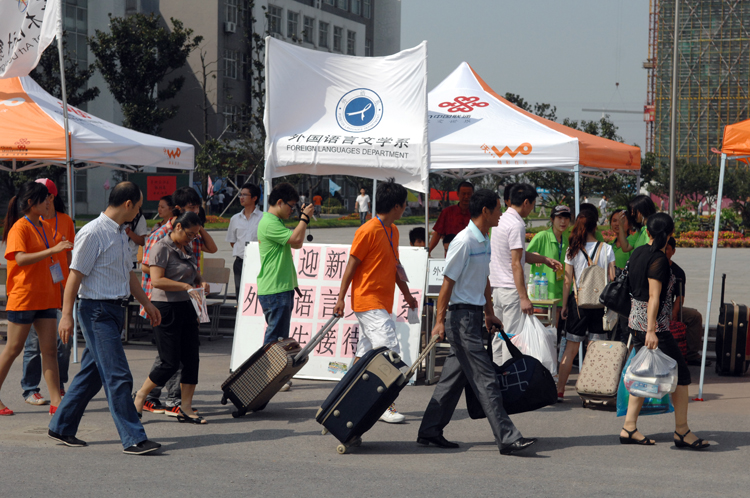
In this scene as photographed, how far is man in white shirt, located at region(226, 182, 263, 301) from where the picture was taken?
1038 cm

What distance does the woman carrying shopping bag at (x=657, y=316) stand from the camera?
5633mm

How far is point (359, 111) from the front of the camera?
→ 27.1 ft

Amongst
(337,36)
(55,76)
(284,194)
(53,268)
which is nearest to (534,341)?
(284,194)

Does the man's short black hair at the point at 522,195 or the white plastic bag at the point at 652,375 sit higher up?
the man's short black hair at the point at 522,195

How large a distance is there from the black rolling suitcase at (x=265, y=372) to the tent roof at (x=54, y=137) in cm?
398

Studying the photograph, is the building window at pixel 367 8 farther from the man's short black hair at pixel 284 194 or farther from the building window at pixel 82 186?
the man's short black hair at pixel 284 194

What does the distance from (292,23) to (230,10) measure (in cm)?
694

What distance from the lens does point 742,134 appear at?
7.19 m

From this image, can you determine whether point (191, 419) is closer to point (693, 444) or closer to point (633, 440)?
point (633, 440)

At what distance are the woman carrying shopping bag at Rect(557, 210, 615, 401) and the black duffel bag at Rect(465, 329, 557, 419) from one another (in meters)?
1.81

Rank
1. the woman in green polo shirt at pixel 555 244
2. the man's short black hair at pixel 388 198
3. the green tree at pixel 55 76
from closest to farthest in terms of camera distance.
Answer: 1. the man's short black hair at pixel 388 198
2. the woman in green polo shirt at pixel 555 244
3. the green tree at pixel 55 76

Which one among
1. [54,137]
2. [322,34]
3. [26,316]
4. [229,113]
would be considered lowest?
[26,316]

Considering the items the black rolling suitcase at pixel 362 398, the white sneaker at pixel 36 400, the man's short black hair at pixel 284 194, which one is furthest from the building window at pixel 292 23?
the black rolling suitcase at pixel 362 398

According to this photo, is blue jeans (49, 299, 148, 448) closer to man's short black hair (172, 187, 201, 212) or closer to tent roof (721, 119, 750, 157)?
man's short black hair (172, 187, 201, 212)
